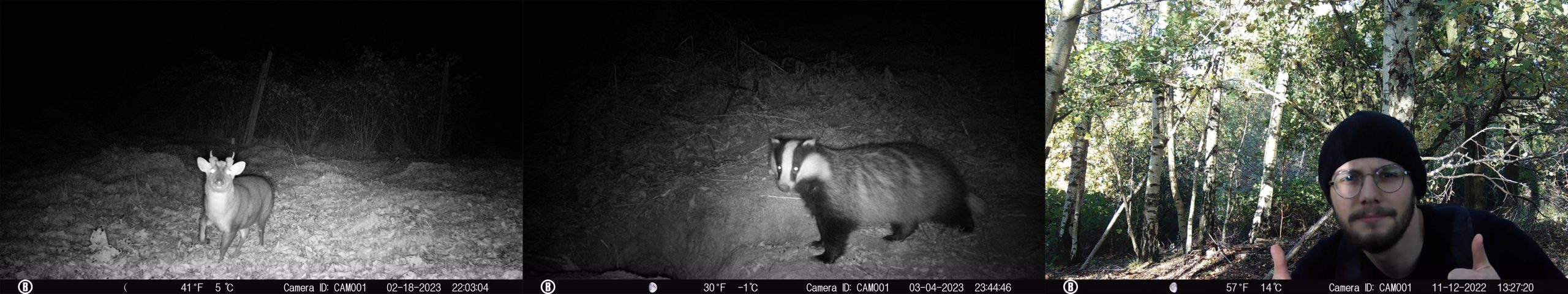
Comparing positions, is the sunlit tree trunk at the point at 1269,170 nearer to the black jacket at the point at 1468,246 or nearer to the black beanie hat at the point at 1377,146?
the black jacket at the point at 1468,246

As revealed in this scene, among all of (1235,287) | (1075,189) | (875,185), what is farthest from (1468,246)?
(1075,189)

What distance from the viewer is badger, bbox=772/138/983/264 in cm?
328

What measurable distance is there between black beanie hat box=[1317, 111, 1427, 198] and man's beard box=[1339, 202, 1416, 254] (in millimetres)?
86

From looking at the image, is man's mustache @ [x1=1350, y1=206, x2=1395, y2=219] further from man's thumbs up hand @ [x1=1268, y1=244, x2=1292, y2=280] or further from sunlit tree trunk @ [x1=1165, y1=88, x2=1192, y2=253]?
sunlit tree trunk @ [x1=1165, y1=88, x2=1192, y2=253]

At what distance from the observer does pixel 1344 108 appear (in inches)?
190

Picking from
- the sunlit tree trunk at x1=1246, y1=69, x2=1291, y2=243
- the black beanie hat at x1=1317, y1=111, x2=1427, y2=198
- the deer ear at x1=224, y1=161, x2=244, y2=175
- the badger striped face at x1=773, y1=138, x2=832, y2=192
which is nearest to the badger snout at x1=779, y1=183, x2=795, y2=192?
the badger striped face at x1=773, y1=138, x2=832, y2=192

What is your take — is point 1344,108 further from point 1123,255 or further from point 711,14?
point 711,14

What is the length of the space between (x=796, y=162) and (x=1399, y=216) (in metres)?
2.19

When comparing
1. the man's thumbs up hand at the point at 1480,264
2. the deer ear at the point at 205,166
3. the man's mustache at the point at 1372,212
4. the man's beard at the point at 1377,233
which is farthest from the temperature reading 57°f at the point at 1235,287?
the deer ear at the point at 205,166

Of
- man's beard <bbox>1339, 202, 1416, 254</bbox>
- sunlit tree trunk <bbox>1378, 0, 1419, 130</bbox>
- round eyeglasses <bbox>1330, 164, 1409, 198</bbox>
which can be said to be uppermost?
sunlit tree trunk <bbox>1378, 0, 1419, 130</bbox>

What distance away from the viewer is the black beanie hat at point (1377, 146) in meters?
2.21

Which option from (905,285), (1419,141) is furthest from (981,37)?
(1419,141)

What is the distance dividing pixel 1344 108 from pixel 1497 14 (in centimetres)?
114

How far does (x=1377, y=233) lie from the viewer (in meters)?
2.23
